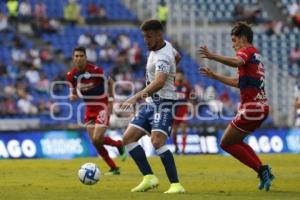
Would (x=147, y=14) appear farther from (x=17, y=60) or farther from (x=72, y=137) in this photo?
(x=72, y=137)

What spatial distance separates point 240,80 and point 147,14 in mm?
26325

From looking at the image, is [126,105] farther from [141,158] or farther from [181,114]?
[181,114]

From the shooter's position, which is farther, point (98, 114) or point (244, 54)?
point (98, 114)

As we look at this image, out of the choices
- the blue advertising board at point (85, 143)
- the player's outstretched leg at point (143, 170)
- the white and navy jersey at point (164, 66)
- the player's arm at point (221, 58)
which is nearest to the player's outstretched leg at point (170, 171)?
the player's outstretched leg at point (143, 170)

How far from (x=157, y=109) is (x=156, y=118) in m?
0.17

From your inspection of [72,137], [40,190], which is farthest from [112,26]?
[40,190]

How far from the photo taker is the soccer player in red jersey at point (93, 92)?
19.9 meters

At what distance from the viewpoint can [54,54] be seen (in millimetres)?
38062

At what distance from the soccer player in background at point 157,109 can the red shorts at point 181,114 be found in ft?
47.3

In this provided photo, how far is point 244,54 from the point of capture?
1462 centimetres

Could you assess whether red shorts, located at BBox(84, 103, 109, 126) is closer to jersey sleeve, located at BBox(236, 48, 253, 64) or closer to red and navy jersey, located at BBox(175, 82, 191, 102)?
jersey sleeve, located at BBox(236, 48, 253, 64)

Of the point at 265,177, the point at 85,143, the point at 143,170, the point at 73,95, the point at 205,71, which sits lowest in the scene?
the point at 85,143

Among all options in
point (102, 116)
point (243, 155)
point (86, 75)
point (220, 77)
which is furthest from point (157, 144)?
point (86, 75)

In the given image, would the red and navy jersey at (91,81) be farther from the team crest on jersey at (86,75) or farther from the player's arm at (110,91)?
the player's arm at (110,91)
